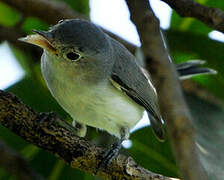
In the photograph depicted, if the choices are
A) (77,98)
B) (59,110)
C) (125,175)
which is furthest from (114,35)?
(125,175)

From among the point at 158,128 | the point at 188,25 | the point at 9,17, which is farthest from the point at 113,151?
the point at 9,17

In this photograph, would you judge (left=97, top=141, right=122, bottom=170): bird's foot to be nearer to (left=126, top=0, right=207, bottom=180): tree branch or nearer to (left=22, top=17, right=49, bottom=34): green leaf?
(left=126, top=0, right=207, bottom=180): tree branch

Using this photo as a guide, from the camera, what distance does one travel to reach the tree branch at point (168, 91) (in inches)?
48.8

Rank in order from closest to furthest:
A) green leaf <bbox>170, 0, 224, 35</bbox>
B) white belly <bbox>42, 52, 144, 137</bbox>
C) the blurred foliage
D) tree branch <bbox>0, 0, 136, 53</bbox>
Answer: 1. white belly <bbox>42, 52, 144, 137</bbox>
2. the blurred foliage
3. tree branch <bbox>0, 0, 136, 53</bbox>
4. green leaf <bbox>170, 0, 224, 35</bbox>

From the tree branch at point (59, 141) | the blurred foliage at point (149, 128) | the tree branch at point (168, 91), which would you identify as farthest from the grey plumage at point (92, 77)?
the tree branch at point (168, 91)

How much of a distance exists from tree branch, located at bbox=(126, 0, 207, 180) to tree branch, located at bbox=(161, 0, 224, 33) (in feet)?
0.59

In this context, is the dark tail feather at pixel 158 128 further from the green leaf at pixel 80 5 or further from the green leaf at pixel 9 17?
the green leaf at pixel 9 17

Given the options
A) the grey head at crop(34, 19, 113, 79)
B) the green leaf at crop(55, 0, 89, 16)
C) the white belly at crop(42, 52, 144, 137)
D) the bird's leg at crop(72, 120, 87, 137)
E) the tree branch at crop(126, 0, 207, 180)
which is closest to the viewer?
the tree branch at crop(126, 0, 207, 180)

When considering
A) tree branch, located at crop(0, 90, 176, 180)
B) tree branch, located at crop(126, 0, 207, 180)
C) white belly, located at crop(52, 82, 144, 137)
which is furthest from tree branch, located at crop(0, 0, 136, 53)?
tree branch, located at crop(126, 0, 207, 180)

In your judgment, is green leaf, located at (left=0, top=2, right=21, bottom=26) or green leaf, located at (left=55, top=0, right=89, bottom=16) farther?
green leaf, located at (left=0, top=2, right=21, bottom=26)

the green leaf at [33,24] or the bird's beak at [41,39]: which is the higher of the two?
the bird's beak at [41,39]

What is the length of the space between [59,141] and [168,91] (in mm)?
690

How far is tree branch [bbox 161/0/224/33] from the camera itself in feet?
5.43

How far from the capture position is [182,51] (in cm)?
337
